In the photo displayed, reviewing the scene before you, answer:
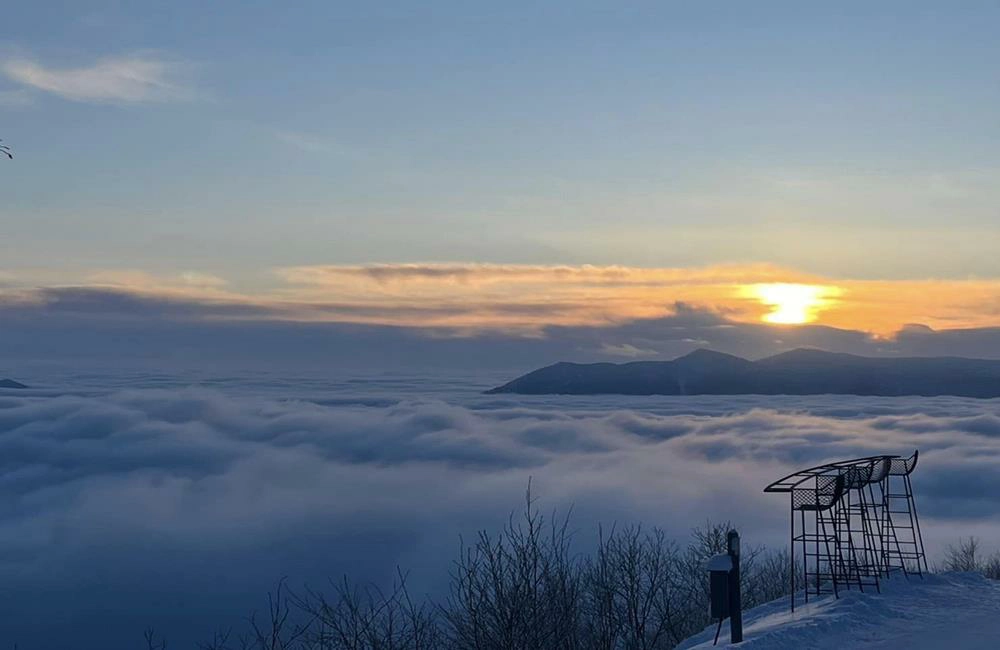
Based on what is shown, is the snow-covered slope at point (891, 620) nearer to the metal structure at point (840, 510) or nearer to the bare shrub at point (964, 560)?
the metal structure at point (840, 510)

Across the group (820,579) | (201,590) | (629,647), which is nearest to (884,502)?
(820,579)

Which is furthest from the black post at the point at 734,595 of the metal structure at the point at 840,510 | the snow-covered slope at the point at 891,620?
the metal structure at the point at 840,510

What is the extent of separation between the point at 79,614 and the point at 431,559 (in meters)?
63.4

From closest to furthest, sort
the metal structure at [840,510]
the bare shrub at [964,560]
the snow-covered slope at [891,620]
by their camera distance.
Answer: the snow-covered slope at [891,620] → the metal structure at [840,510] → the bare shrub at [964,560]

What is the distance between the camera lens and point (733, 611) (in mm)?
17641

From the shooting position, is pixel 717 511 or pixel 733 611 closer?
pixel 733 611

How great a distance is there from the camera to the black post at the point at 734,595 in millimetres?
17484

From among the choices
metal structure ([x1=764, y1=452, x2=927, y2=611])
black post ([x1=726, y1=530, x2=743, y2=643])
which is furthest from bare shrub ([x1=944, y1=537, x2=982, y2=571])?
black post ([x1=726, y1=530, x2=743, y2=643])

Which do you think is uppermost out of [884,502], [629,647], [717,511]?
[884,502]

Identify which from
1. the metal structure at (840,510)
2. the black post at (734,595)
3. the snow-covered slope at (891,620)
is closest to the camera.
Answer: the snow-covered slope at (891,620)

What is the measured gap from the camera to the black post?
1748cm

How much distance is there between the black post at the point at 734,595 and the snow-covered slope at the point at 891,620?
233 mm

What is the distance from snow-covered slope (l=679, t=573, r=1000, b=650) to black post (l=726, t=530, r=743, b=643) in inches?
9.2

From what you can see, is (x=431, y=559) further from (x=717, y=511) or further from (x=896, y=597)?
(x=896, y=597)
